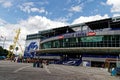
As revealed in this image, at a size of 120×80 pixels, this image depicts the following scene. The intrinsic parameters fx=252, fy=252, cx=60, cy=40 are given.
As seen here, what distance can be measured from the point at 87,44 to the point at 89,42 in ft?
3.63

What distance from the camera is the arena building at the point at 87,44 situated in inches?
3438

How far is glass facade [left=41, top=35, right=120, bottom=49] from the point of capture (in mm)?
86762

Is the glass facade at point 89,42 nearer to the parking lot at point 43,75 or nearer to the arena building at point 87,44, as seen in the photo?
the arena building at point 87,44

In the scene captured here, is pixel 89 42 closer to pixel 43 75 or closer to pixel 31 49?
pixel 31 49

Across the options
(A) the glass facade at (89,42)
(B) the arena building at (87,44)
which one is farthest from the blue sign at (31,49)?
(A) the glass facade at (89,42)

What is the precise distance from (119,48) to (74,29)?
3505 cm

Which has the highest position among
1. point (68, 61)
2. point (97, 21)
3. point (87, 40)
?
point (97, 21)

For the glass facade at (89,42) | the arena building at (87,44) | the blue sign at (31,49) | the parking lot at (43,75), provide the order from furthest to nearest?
the blue sign at (31,49)
the arena building at (87,44)
the glass facade at (89,42)
the parking lot at (43,75)

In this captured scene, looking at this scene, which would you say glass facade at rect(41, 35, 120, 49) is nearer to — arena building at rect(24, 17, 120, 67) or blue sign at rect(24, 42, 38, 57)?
arena building at rect(24, 17, 120, 67)

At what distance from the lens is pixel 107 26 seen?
316 ft

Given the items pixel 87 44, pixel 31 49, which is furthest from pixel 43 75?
pixel 31 49

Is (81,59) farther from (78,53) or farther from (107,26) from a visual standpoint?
(107,26)

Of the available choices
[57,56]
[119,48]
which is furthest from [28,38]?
[119,48]

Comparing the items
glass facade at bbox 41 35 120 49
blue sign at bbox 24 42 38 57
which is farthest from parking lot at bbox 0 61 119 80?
blue sign at bbox 24 42 38 57
